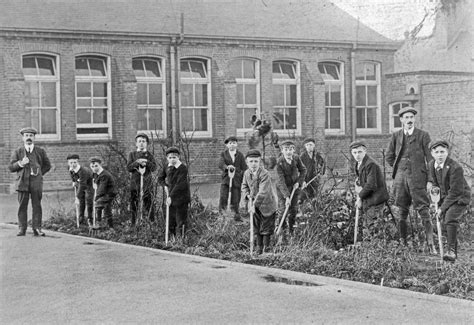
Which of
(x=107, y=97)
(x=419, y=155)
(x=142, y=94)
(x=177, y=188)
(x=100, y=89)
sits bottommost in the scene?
(x=177, y=188)

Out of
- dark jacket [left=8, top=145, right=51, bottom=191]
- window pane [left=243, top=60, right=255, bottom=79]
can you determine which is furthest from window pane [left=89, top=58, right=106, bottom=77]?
dark jacket [left=8, top=145, right=51, bottom=191]

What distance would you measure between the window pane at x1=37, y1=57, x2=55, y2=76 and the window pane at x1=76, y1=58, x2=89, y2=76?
0.90 m

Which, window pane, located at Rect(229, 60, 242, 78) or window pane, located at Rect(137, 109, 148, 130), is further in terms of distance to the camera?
window pane, located at Rect(229, 60, 242, 78)

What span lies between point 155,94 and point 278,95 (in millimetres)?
5223

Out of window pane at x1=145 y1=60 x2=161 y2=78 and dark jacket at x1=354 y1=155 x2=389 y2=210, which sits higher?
window pane at x1=145 y1=60 x2=161 y2=78

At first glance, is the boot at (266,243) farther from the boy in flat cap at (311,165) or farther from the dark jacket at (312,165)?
the dark jacket at (312,165)

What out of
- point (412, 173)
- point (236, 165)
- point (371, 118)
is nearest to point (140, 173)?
point (236, 165)

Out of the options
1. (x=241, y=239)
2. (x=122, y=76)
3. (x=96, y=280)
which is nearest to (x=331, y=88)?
(x=122, y=76)

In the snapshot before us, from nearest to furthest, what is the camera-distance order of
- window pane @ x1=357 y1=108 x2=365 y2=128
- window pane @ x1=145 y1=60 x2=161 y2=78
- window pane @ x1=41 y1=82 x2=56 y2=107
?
window pane @ x1=41 y1=82 x2=56 y2=107, window pane @ x1=145 y1=60 x2=161 y2=78, window pane @ x1=357 y1=108 x2=365 y2=128

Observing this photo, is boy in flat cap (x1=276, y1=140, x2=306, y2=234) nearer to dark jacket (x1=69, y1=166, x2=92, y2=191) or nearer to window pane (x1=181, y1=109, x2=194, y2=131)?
dark jacket (x1=69, y1=166, x2=92, y2=191)

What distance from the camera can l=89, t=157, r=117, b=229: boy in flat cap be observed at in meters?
13.3

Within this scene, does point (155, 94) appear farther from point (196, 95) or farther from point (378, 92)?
point (378, 92)

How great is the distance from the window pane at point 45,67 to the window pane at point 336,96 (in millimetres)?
11823

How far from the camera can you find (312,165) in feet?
43.2
